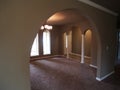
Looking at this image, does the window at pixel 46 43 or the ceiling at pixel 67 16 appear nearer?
the ceiling at pixel 67 16

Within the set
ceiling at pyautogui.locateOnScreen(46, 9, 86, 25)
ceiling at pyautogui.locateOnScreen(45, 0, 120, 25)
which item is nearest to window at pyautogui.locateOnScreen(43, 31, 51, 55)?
ceiling at pyautogui.locateOnScreen(46, 9, 86, 25)

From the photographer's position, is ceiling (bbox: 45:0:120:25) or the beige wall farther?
ceiling (bbox: 45:0:120:25)

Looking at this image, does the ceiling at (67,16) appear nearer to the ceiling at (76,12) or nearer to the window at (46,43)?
the ceiling at (76,12)

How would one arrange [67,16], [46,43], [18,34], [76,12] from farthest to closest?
1. [46,43]
2. [67,16]
3. [76,12]
4. [18,34]

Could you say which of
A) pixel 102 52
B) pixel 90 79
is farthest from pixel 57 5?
pixel 90 79

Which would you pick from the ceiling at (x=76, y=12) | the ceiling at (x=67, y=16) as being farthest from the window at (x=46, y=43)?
the ceiling at (x=76, y=12)

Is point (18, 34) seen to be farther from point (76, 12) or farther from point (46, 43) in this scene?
point (46, 43)

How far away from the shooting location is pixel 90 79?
3.99 m

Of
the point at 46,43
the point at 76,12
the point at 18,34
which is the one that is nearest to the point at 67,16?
the point at 76,12

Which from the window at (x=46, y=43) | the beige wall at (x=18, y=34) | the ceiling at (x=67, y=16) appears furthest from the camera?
the window at (x=46, y=43)

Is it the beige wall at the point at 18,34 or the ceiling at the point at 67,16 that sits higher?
the ceiling at the point at 67,16

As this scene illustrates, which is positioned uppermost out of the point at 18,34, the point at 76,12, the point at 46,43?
the point at 76,12

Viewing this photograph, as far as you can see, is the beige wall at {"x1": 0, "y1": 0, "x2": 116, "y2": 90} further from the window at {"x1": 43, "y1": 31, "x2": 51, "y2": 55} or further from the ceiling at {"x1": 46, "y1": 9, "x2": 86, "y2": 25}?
the window at {"x1": 43, "y1": 31, "x2": 51, "y2": 55}

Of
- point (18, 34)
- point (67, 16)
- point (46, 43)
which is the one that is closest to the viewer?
point (18, 34)
